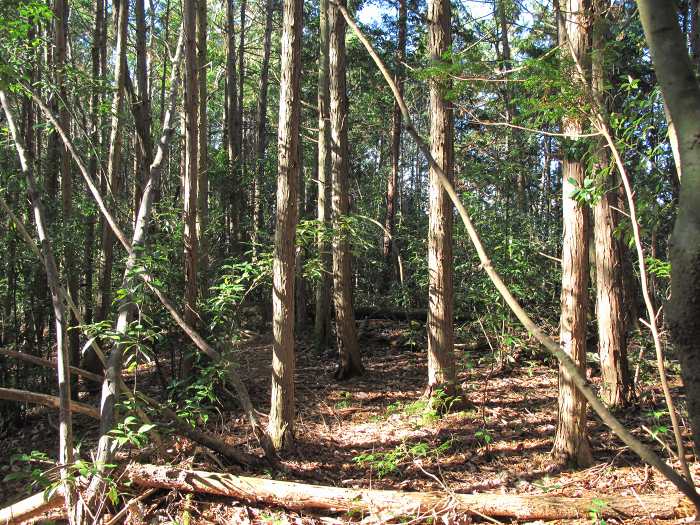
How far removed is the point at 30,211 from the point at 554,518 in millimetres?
9091

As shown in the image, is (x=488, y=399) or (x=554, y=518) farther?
(x=488, y=399)

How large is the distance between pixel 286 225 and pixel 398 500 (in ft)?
10.8

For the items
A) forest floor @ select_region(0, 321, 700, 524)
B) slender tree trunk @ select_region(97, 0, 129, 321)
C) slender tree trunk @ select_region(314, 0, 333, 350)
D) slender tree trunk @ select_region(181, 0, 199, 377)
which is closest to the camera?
forest floor @ select_region(0, 321, 700, 524)

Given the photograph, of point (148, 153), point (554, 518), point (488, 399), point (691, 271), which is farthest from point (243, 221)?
point (691, 271)

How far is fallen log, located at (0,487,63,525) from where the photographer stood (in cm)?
421

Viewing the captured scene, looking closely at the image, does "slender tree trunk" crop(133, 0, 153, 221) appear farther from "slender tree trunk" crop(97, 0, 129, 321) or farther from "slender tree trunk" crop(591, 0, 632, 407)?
"slender tree trunk" crop(591, 0, 632, 407)

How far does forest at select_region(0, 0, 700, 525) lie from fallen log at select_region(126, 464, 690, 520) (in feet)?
0.07

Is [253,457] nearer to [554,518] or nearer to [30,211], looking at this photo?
[554,518]

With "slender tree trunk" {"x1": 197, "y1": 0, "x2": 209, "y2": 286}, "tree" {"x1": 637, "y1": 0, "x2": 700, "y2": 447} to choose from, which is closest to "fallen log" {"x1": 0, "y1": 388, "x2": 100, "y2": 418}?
"slender tree trunk" {"x1": 197, "y1": 0, "x2": 209, "y2": 286}

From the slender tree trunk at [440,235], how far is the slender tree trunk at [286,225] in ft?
6.97

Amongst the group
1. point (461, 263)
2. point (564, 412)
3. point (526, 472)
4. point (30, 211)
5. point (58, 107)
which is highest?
point (58, 107)

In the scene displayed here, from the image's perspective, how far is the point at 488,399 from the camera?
8234 mm

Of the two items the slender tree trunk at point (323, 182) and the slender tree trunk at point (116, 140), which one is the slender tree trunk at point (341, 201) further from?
the slender tree trunk at point (116, 140)

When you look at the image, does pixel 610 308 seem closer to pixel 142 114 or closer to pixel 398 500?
pixel 398 500
